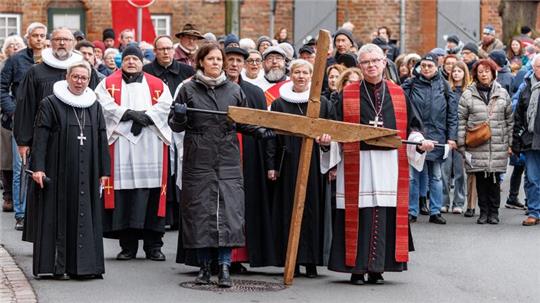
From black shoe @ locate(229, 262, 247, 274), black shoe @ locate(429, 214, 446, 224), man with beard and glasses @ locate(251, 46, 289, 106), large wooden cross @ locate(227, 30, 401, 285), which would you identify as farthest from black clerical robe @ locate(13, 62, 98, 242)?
black shoe @ locate(429, 214, 446, 224)

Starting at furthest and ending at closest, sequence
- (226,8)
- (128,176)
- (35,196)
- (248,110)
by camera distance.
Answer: (226,8)
(128,176)
(35,196)
(248,110)

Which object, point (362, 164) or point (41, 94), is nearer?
point (362, 164)

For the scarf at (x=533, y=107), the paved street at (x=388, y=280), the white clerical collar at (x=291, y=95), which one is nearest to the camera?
the paved street at (x=388, y=280)

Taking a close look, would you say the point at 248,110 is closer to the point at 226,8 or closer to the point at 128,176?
the point at 128,176

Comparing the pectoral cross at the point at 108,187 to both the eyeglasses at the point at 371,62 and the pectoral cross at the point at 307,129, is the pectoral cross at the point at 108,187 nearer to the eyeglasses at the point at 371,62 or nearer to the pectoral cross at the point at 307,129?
the pectoral cross at the point at 307,129

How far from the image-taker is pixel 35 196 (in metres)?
13.1

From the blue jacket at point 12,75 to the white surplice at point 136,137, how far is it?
3129 millimetres

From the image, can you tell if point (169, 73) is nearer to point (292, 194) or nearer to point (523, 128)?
point (292, 194)

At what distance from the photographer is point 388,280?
519 inches

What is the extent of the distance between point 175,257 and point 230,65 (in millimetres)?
2160

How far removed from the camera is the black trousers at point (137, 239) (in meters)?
14.4

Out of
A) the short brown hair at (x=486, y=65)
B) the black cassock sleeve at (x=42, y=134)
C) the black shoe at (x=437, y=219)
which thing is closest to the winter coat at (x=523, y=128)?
Result: the short brown hair at (x=486, y=65)

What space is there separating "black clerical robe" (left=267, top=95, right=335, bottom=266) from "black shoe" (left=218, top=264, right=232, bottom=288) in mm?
987

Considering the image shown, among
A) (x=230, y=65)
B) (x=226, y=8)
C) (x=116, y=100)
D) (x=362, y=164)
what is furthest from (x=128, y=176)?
(x=226, y=8)
